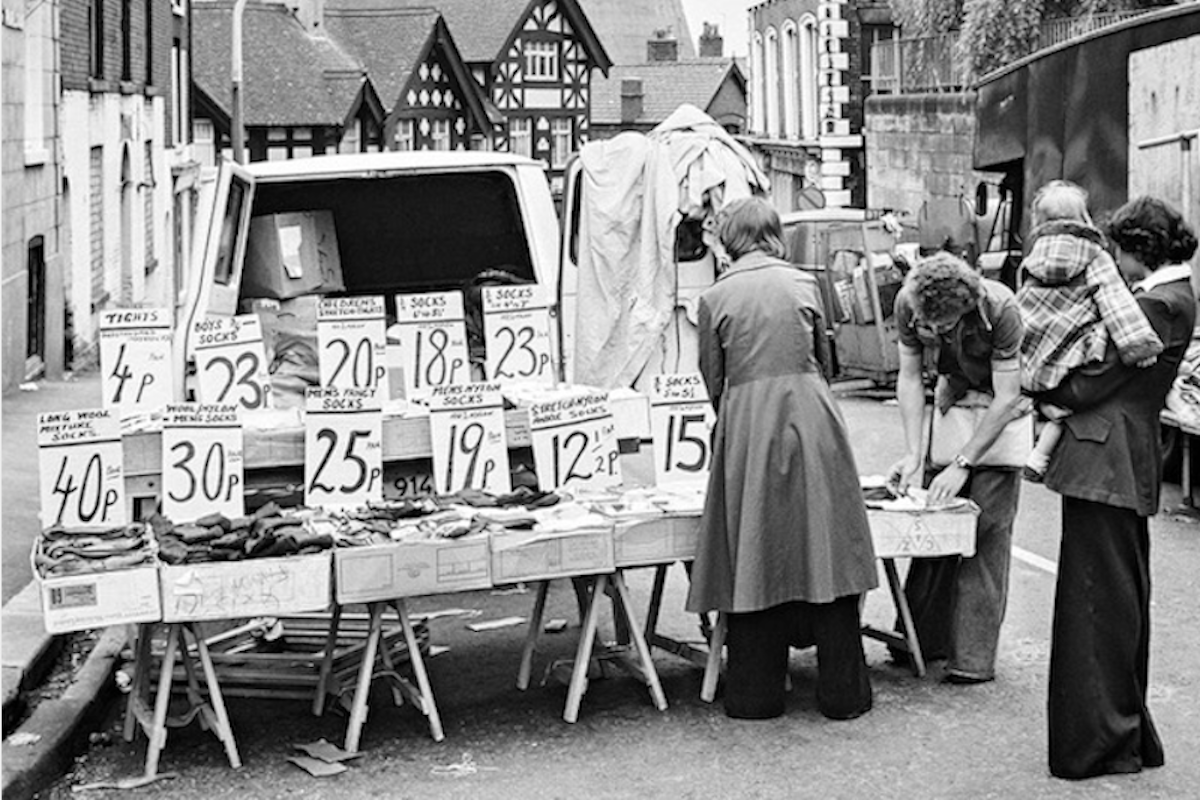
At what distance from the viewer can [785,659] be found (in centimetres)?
784

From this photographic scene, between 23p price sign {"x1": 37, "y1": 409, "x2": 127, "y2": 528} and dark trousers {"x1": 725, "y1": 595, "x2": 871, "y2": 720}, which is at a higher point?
23p price sign {"x1": 37, "y1": 409, "x2": 127, "y2": 528}

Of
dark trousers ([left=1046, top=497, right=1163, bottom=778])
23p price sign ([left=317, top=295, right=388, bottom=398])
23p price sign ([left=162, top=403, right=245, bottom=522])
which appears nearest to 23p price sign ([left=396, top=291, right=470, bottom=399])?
23p price sign ([left=317, top=295, right=388, bottom=398])

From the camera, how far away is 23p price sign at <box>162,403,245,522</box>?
805cm

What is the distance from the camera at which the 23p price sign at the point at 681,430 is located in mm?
8539

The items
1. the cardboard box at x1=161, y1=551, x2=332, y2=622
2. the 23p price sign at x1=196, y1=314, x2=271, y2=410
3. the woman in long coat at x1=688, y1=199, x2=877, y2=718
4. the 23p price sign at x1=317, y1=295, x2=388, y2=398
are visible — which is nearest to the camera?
the cardboard box at x1=161, y1=551, x2=332, y2=622

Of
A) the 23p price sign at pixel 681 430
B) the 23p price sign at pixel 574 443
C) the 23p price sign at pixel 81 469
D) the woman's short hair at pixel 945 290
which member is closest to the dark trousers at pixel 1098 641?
the woman's short hair at pixel 945 290

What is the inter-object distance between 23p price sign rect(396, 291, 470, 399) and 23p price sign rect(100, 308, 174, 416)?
1.19m

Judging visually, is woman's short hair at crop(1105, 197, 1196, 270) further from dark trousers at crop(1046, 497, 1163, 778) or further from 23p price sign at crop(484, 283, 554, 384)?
23p price sign at crop(484, 283, 554, 384)

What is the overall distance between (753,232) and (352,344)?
2308 mm

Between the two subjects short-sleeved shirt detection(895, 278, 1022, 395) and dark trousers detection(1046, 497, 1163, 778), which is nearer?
dark trousers detection(1046, 497, 1163, 778)

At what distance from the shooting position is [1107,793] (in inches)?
269

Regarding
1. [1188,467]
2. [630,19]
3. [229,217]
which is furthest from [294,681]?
[630,19]

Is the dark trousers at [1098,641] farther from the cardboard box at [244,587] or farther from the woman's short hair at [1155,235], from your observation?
the cardboard box at [244,587]

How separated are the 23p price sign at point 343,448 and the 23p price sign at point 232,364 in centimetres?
94
